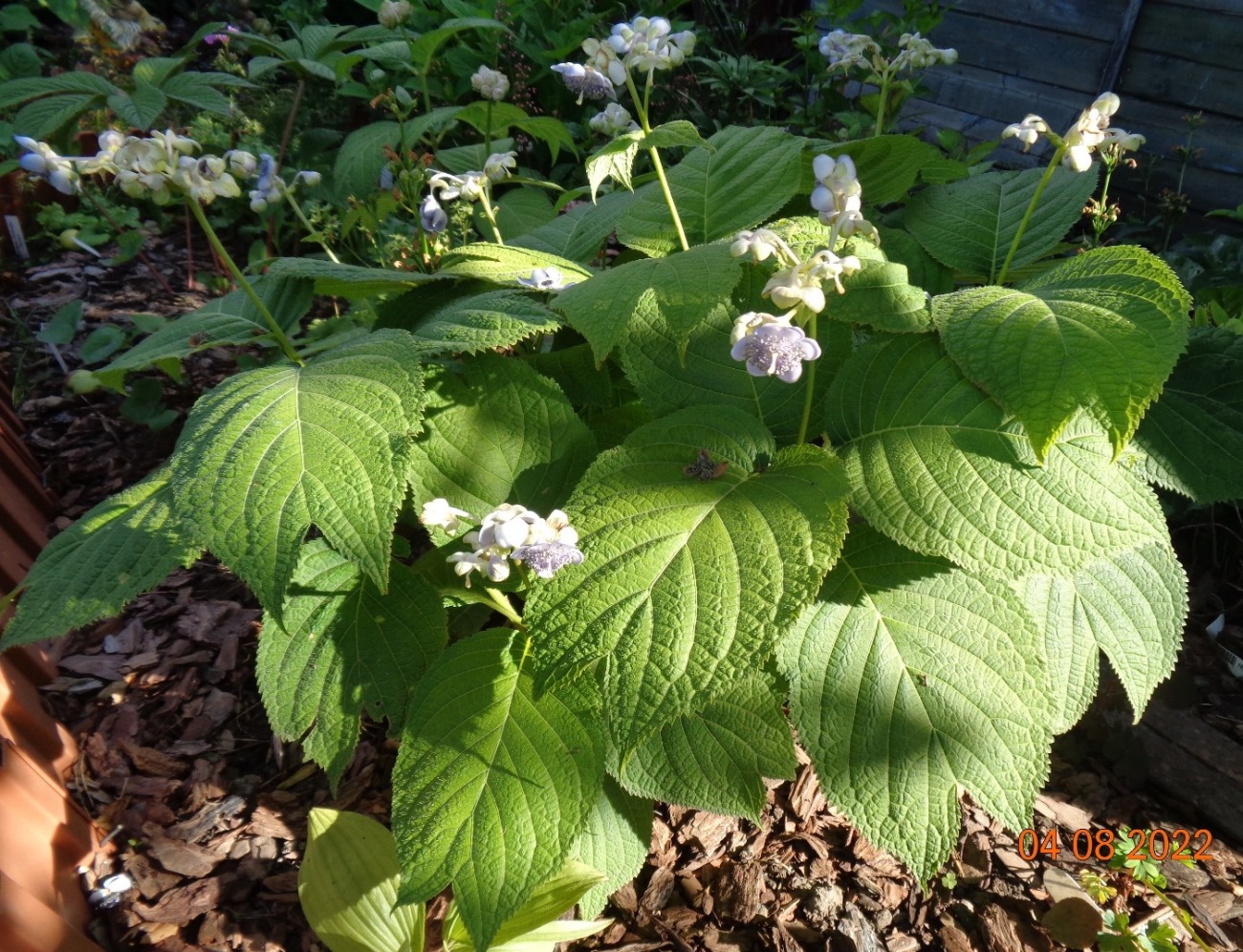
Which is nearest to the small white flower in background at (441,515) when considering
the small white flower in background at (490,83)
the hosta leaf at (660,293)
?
the hosta leaf at (660,293)

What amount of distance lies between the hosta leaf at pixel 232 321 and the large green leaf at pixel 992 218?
1176mm

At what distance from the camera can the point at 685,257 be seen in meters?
1.21

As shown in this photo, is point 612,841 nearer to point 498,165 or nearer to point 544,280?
point 544,280

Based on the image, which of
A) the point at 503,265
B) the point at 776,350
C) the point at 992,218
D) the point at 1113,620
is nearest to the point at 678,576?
the point at 776,350

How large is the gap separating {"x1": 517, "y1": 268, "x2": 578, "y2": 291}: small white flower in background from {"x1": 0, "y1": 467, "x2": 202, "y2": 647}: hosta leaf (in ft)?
2.04

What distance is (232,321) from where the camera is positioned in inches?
59.4

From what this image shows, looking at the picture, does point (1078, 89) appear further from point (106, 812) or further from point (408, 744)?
point (106, 812)

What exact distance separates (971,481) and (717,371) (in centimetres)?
43

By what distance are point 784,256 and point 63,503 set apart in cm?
227

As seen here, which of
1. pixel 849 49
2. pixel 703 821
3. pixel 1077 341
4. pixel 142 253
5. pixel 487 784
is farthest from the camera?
pixel 142 253

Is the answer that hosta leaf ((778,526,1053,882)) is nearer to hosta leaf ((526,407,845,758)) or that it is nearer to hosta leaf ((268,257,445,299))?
hosta leaf ((526,407,845,758))

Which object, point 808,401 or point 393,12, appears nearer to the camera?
point 808,401

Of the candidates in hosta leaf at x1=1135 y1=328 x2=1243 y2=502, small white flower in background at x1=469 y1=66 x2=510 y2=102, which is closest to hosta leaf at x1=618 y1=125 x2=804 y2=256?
small white flower in background at x1=469 y1=66 x2=510 y2=102

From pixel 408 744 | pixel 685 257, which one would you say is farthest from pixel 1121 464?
pixel 408 744
